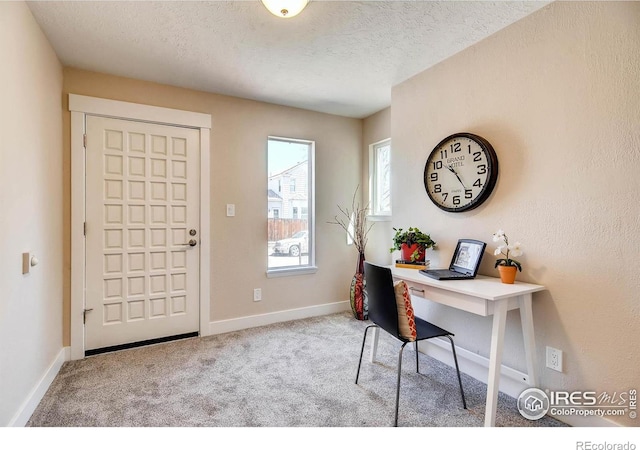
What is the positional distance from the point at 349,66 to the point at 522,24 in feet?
3.70

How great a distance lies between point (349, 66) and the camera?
248 cm

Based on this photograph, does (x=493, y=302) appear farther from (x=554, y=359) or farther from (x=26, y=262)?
(x=26, y=262)

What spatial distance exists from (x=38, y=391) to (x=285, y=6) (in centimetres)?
256

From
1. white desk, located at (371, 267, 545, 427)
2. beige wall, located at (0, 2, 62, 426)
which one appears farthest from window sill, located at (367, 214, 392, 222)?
beige wall, located at (0, 2, 62, 426)

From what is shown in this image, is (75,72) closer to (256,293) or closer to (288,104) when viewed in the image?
(288,104)

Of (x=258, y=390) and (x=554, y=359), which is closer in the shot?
(x=554, y=359)

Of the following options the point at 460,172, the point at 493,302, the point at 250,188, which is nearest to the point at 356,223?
the point at 250,188

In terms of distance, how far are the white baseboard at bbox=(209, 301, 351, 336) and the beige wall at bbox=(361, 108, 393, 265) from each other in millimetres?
672

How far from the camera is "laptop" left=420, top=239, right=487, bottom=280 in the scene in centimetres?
198

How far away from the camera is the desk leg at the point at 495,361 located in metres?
1.62

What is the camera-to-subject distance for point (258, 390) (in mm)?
2014

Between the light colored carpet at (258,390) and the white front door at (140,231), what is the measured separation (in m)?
0.26

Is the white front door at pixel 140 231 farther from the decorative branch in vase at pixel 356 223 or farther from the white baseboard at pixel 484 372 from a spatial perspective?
the white baseboard at pixel 484 372

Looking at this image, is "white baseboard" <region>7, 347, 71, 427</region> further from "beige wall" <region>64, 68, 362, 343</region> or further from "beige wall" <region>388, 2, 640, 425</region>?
"beige wall" <region>388, 2, 640, 425</region>
